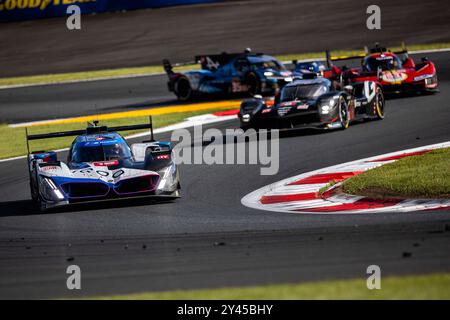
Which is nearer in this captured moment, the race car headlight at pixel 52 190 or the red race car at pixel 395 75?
the race car headlight at pixel 52 190

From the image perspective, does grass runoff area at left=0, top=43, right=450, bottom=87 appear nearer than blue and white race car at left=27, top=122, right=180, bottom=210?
No

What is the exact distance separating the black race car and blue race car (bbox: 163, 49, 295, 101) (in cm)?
553

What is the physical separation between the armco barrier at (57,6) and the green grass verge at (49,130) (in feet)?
65.6

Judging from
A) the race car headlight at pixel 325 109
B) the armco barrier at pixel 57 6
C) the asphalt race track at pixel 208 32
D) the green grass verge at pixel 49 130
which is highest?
the armco barrier at pixel 57 6

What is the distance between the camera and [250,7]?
155ft

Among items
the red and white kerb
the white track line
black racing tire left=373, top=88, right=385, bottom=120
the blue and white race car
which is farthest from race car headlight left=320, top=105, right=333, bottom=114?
the blue and white race car

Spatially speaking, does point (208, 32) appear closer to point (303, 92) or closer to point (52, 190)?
point (303, 92)

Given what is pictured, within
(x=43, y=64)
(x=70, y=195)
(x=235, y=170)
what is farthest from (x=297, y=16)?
(x=70, y=195)

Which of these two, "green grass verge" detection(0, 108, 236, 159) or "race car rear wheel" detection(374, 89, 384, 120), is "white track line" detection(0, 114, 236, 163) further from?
"race car rear wheel" detection(374, 89, 384, 120)

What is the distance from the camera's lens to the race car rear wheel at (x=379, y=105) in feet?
71.3

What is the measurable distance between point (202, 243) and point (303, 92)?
1089 centimetres

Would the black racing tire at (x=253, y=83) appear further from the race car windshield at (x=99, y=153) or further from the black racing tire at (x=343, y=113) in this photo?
the race car windshield at (x=99, y=153)

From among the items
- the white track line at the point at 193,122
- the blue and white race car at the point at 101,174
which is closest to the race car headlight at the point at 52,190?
the blue and white race car at the point at 101,174

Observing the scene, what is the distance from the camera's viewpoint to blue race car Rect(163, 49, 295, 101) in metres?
27.6
